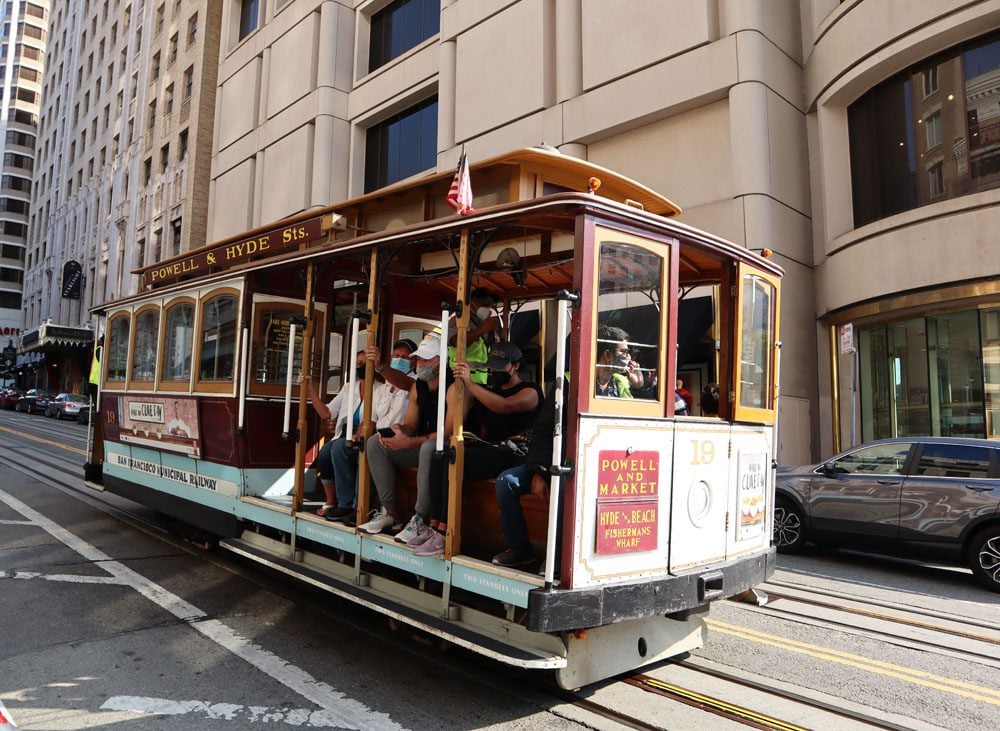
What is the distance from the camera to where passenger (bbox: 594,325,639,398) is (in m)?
3.92

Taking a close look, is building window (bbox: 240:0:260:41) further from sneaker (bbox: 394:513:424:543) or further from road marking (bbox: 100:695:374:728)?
road marking (bbox: 100:695:374:728)

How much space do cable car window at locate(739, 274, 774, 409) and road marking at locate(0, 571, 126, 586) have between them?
18.3 ft

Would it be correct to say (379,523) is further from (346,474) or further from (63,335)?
(63,335)

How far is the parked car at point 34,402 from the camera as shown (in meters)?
38.2

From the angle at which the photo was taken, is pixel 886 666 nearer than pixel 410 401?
Yes

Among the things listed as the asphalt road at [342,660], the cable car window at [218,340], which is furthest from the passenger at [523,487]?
the cable car window at [218,340]

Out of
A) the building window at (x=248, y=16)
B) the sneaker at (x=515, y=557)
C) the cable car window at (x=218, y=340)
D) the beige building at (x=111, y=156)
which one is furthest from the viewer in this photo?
the beige building at (x=111, y=156)

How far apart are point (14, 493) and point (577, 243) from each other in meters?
10.8

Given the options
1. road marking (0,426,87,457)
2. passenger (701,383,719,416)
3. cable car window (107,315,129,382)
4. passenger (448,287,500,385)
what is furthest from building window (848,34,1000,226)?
road marking (0,426,87,457)

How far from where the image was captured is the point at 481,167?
15.6ft

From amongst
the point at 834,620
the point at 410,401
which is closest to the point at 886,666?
the point at 834,620

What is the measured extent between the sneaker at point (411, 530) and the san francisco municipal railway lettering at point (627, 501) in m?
1.40

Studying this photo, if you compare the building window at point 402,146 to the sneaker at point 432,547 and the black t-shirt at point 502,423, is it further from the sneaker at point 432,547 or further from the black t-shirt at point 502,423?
the sneaker at point 432,547

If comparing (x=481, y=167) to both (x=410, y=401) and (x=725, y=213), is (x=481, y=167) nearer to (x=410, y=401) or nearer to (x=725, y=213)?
(x=410, y=401)
